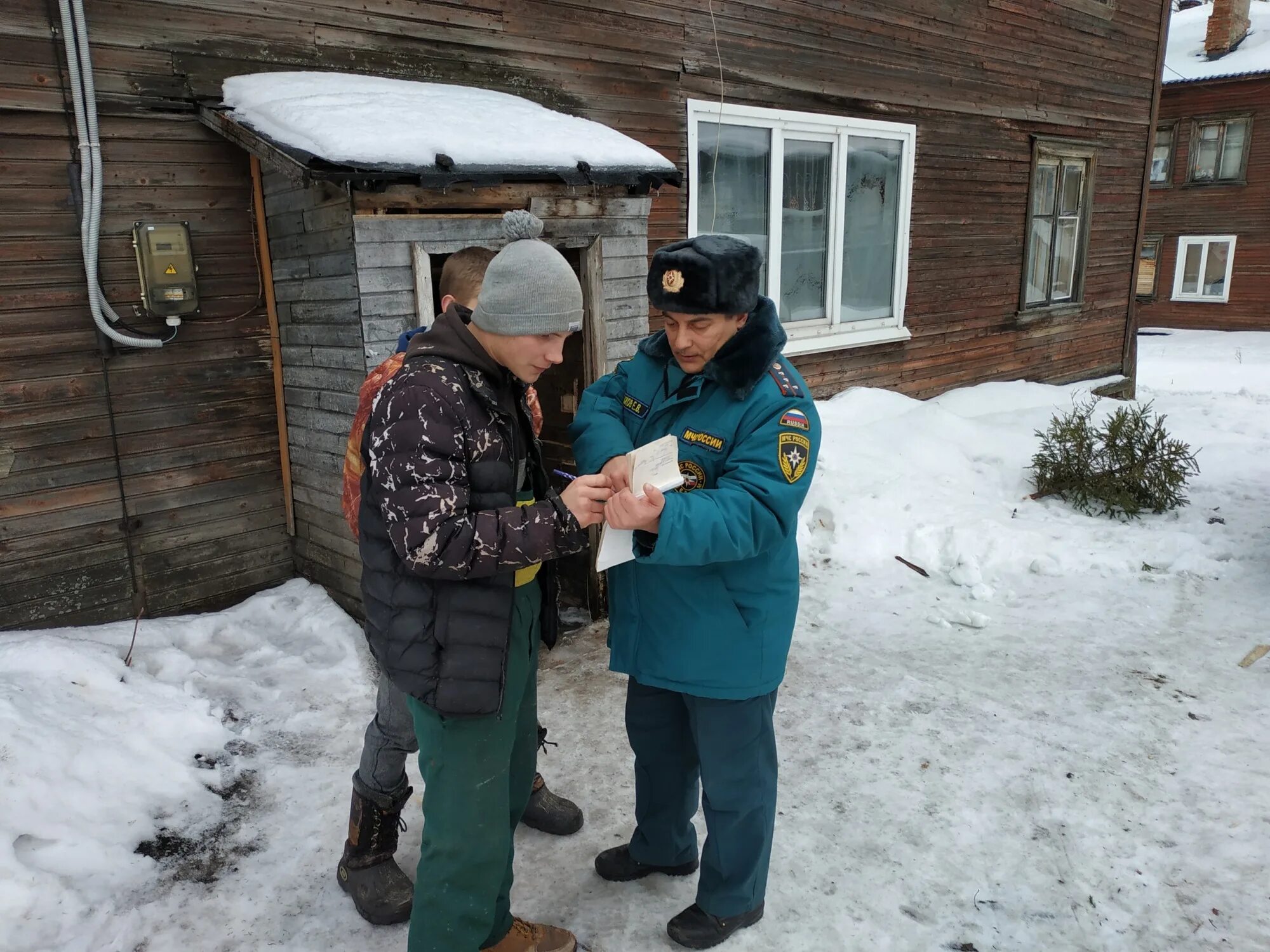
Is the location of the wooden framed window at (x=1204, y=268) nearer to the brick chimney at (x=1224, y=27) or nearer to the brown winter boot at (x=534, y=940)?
the brick chimney at (x=1224, y=27)

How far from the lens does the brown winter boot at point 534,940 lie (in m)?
2.32

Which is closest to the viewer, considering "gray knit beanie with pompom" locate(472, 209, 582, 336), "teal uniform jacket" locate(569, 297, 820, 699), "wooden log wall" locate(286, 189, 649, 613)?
"gray knit beanie with pompom" locate(472, 209, 582, 336)

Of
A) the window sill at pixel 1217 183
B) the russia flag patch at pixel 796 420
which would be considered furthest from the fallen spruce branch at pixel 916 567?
the window sill at pixel 1217 183

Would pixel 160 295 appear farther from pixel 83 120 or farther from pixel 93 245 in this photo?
pixel 83 120

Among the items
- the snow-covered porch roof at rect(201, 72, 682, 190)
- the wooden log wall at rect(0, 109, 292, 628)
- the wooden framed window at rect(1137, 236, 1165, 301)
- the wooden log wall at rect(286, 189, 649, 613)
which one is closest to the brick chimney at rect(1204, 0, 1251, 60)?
the wooden framed window at rect(1137, 236, 1165, 301)

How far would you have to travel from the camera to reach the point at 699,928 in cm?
248

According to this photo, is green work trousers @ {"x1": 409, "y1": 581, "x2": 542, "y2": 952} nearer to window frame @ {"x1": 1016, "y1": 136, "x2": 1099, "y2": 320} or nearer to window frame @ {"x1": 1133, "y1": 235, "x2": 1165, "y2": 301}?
window frame @ {"x1": 1016, "y1": 136, "x2": 1099, "y2": 320}

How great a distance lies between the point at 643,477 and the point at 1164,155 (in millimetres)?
24608

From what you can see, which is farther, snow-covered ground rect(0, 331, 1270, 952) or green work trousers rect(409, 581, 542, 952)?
snow-covered ground rect(0, 331, 1270, 952)

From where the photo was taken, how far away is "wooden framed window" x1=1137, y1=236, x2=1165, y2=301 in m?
21.7

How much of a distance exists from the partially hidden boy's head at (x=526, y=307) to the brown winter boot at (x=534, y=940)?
1.54 m

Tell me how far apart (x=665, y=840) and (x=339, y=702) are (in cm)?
184

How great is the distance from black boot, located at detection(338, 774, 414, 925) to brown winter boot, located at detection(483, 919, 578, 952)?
1.43ft

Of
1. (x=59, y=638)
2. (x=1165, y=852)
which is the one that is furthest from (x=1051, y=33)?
(x=59, y=638)
